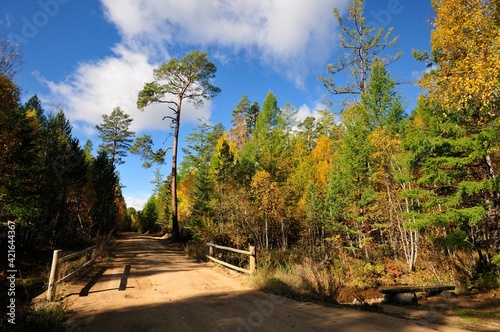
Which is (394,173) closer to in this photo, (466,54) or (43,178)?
(466,54)

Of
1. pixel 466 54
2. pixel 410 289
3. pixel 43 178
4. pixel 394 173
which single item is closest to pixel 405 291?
pixel 410 289

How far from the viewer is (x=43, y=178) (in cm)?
1775

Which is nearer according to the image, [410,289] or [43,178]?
[410,289]

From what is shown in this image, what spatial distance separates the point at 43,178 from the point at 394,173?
21615 mm

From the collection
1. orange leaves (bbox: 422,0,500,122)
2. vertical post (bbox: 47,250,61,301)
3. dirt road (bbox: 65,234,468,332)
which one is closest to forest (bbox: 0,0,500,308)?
orange leaves (bbox: 422,0,500,122)

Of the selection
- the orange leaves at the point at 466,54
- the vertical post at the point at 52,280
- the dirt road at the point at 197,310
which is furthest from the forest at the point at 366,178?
the vertical post at the point at 52,280

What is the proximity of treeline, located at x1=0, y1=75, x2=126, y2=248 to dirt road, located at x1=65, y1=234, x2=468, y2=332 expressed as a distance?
7.91 m

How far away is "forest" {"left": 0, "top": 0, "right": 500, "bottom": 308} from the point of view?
10362 millimetres

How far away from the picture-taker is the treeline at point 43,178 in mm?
13844

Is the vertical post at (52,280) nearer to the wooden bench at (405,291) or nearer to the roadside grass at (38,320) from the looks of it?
the roadside grass at (38,320)

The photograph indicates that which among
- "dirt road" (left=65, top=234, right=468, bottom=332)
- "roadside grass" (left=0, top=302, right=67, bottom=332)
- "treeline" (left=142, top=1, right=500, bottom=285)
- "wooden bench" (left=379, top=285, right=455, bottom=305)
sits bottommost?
"wooden bench" (left=379, top=285, right=455, bottom=305)

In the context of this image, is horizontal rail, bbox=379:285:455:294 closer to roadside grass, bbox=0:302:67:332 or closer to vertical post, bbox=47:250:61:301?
roadside grass, bbox=0:302:67:332

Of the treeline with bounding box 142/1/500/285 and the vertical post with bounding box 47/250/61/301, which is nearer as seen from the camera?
the vertical post with bounding box 47/250/61/301

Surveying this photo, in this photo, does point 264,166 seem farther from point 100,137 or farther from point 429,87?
point 100,137
